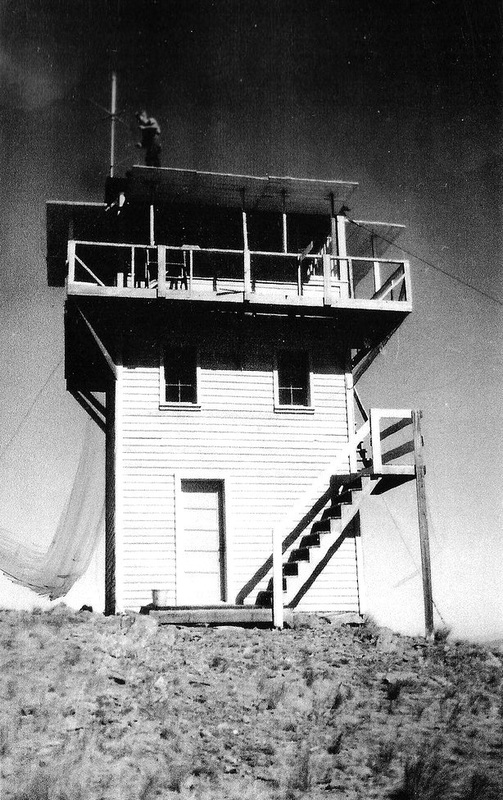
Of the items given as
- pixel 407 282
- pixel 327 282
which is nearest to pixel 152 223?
pixel 327 282

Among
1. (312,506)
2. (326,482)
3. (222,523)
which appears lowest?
(222,523)

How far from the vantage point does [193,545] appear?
2062cm

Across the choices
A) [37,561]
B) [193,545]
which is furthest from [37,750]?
[37,561]

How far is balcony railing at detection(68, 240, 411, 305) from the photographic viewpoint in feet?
67.8

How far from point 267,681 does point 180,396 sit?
8.78m

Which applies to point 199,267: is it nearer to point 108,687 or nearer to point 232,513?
point 232,513

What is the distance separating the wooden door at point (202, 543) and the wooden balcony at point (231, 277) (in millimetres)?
4459

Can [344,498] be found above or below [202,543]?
above

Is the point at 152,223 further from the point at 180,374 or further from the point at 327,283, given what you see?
the point at 327,283

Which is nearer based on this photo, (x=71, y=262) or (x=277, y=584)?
(x=277, y=584)

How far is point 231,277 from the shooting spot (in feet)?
74.3

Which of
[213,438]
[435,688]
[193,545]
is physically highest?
[213,438]

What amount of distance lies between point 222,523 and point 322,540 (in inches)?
105

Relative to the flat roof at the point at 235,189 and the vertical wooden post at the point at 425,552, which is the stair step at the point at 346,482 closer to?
the vertical wooden post at the point at 425,552
